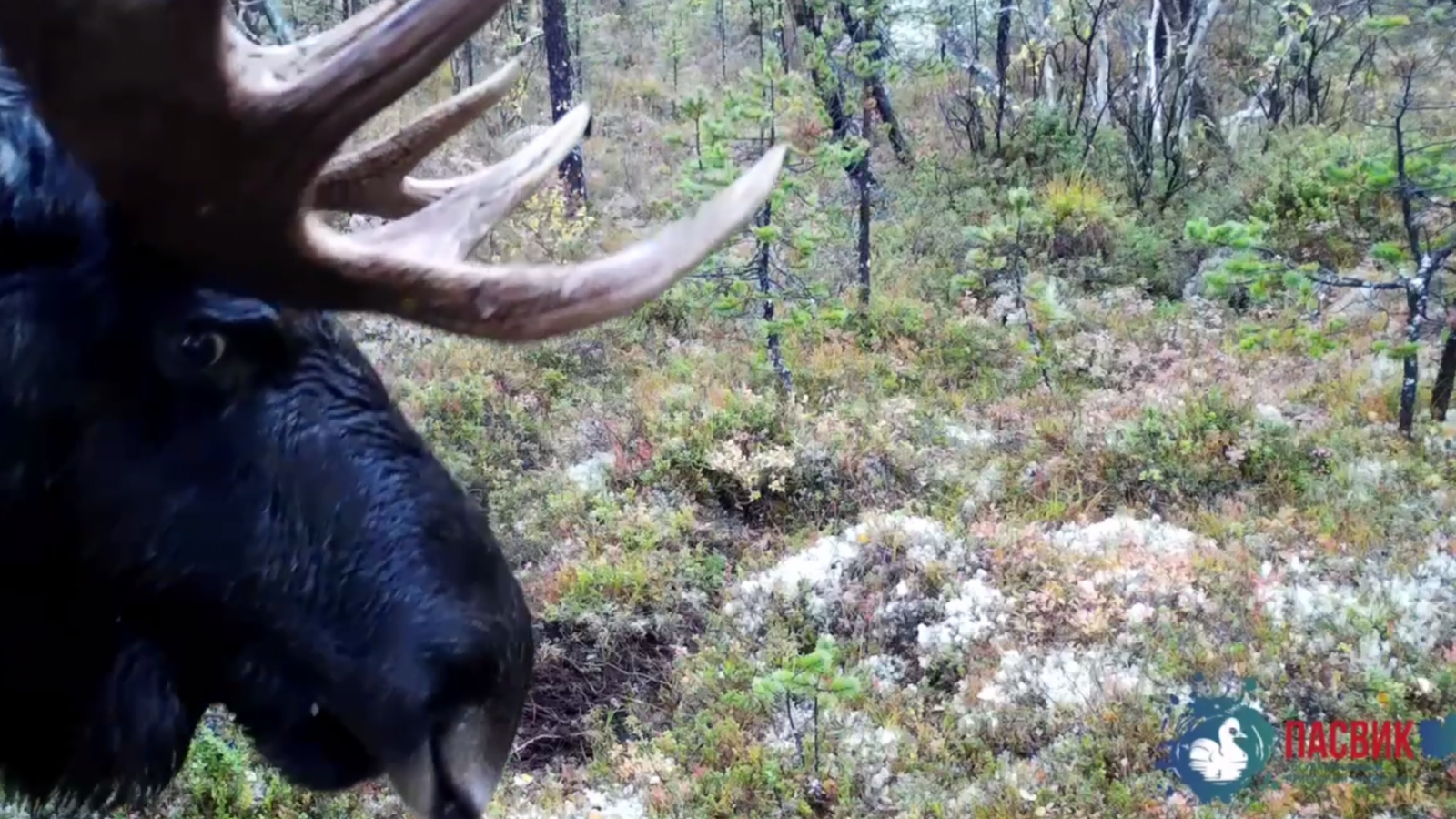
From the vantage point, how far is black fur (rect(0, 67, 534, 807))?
1.36m

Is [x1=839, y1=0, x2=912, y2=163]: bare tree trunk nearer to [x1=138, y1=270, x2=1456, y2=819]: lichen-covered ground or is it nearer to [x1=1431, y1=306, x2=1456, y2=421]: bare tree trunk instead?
[x1=138, y1=270, x2=1456, y2=819]: lichen-covered ground

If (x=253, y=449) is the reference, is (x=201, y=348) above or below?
above

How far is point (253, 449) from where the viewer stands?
4.70 feet

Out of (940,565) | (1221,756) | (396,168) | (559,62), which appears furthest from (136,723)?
(559,62)

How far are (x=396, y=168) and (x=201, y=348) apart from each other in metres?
0.56

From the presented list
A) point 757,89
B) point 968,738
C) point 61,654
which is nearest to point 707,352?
point 757,89

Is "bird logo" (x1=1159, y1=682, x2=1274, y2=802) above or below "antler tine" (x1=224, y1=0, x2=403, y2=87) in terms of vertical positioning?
below

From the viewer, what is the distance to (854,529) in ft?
20.9

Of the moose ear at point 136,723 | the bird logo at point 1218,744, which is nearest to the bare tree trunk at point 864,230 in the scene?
the bird logo at point 1218,744

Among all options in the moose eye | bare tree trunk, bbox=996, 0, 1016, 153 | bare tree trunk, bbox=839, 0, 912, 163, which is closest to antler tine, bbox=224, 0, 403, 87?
the moose eye

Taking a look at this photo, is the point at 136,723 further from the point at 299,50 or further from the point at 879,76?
the point at 879,76

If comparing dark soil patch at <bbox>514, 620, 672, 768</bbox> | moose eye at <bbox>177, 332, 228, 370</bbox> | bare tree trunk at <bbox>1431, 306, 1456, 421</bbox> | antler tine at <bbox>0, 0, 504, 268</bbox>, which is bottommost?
dark soil patch at <bbox>514, 620, 672, 768</bbox>

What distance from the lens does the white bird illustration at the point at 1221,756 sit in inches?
166

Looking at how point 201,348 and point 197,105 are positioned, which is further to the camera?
point 201,348
